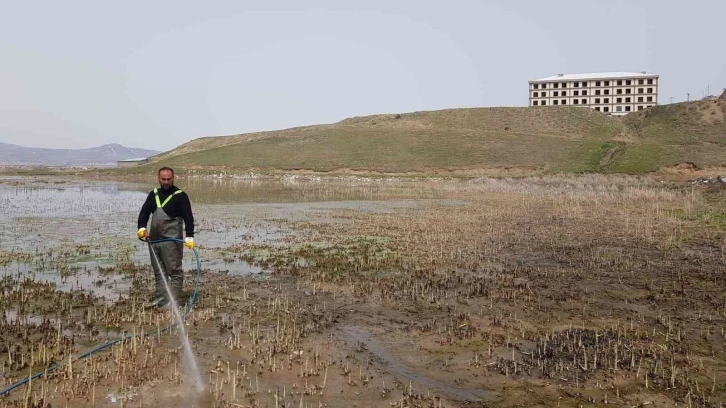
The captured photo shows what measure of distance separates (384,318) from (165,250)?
470 centimetres

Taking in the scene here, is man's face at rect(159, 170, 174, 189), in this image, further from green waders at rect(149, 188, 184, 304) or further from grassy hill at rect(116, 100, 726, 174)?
grassy hill at rect(116, 100, 726, 174)

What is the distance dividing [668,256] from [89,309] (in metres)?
15.9

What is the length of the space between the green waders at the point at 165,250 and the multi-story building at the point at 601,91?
133896 mm

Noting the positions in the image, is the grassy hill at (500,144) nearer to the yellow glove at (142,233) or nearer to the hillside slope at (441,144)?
the hillside slope at (441,144)

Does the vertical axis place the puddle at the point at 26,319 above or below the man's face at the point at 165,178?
below

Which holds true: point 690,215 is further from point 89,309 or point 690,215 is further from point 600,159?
point 600,159

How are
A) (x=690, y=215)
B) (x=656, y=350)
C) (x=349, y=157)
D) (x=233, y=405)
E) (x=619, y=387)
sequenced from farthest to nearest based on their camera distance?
1. (x=349, y=157)
2. (x=690, y=215)
3. (x=656, y=350)
4. (x=619, y=387)
5. (x=233, y=405)

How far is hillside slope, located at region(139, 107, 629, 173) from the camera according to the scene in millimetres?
80375

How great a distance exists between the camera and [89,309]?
991 cm

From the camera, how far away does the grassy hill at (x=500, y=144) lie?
253ft

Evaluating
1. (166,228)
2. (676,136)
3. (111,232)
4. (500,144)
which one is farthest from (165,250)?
(676,136)

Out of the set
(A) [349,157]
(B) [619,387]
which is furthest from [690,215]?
(A) [349,157]

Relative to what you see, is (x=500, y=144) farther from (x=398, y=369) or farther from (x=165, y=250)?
(x=398, y=369)

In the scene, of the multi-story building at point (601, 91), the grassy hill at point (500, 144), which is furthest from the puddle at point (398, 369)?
the multi-story building at point (601, 91)
